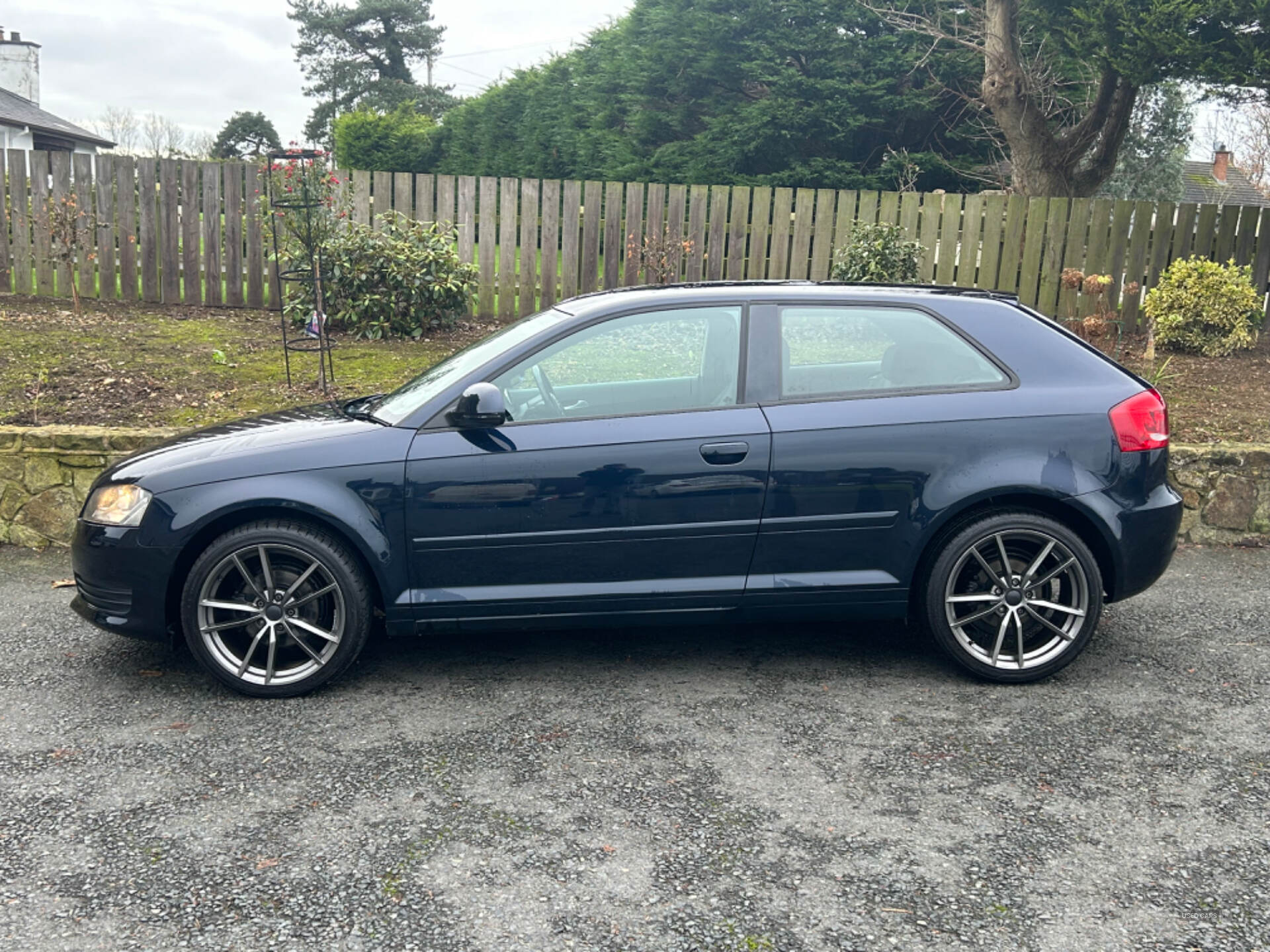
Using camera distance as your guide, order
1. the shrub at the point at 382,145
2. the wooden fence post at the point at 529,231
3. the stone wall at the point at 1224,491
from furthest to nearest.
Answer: the shrub at the point at 382,145, the wooden fence post at the point at 529,231, the stone wall at the point at 1224,491

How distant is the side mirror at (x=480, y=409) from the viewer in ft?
13.5

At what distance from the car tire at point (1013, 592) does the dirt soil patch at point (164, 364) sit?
15.4 ft

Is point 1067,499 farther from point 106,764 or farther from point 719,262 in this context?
point 719,262

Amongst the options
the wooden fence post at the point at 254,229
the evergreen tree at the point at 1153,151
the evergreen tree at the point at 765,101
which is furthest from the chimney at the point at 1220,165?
the wooden fence post at the point at 254,229

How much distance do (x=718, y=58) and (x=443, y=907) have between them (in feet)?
63.4

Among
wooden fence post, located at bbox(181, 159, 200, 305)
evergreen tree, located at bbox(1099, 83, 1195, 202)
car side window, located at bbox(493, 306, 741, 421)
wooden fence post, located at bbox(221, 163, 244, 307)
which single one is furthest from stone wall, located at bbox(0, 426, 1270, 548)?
evergreen tree, located at bbox(1099, 83, 1195, 202)

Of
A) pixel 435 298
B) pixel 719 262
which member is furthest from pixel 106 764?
pixel 719 262

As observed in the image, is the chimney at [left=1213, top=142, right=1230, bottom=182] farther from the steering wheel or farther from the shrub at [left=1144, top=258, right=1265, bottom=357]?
the steering wheel

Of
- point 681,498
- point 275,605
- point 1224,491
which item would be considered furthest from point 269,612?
point 1224,491

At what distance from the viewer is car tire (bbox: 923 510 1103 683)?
429 centimetres

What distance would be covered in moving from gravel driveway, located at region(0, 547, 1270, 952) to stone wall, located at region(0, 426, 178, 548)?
1.63 m

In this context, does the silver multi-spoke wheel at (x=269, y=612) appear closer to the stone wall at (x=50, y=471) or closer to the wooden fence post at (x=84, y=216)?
the stone wall at (x=50, y=471)

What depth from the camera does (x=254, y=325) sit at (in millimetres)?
10469

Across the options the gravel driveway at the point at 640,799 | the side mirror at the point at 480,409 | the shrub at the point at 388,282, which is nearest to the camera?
the gravel driveway at the point at 640,799
